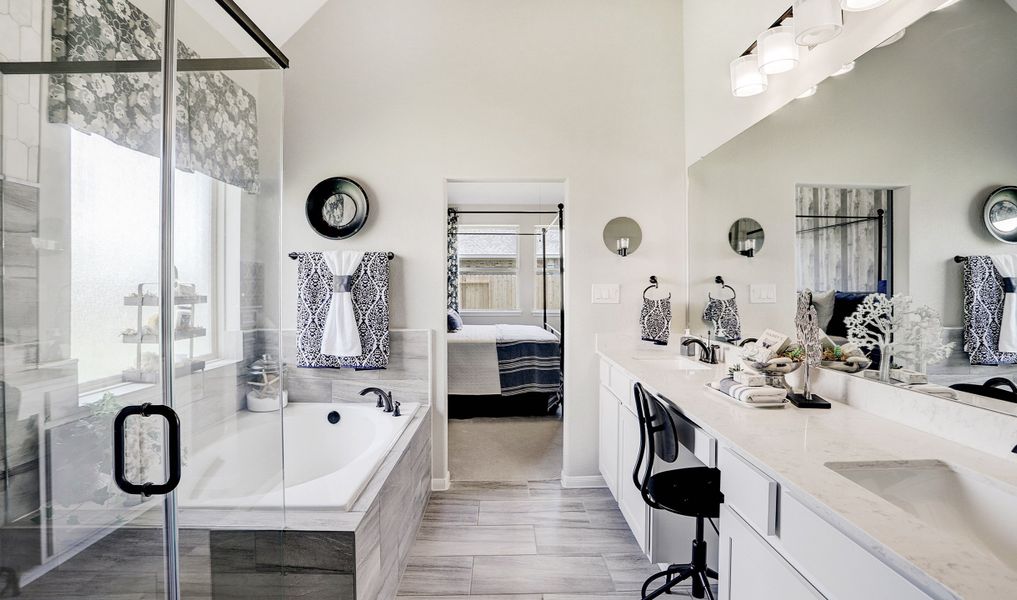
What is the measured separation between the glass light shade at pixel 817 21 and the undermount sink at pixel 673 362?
4.96 feet

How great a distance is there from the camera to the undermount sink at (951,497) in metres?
0.97

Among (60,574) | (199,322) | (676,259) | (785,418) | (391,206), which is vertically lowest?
(60,574)

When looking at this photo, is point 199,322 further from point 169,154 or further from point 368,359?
point 368,359

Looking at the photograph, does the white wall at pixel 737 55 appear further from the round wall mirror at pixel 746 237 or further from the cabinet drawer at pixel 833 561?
the cabinet drawer at pixel 833 561

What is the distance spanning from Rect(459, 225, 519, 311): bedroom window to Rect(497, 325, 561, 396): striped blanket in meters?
2.62

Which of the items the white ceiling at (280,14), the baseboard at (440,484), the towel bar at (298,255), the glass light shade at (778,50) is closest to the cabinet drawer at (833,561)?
the glass light shade at (778,50)

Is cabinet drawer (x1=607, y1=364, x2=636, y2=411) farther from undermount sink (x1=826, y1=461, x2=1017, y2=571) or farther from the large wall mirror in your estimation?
undermount sink (x1=826, y1=461, x2=1017, y2=571)

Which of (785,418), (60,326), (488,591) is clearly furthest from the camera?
(488,591)

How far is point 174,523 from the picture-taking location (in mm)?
1145

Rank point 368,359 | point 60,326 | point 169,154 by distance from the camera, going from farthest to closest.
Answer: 1. point 368,359
2. point 169,154
3. point 60,326

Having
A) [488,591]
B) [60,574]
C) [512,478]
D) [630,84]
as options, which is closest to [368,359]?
[512,478]

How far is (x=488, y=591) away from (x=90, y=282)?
179 centimetres

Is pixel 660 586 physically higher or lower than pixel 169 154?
lower

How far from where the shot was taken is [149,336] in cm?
108
